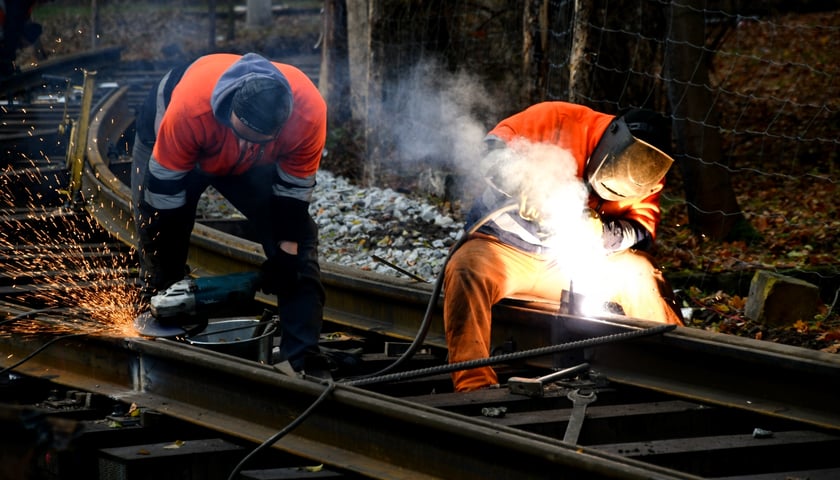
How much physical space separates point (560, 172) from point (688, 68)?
14.1ft

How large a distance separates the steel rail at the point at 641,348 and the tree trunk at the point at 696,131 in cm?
419

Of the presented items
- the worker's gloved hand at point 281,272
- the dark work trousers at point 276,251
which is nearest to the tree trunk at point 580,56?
the dark work trousers at point 276,251

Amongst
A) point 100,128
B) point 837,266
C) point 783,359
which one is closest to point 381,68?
point 100,128

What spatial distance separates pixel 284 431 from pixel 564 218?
213 centimetres

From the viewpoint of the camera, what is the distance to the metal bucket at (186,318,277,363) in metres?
5.42

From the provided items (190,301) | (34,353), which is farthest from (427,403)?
(34,353)

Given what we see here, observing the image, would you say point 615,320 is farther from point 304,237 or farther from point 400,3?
point 400,3

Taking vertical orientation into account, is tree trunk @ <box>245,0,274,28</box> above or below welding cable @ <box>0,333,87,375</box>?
above

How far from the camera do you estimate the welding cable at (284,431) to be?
424cm

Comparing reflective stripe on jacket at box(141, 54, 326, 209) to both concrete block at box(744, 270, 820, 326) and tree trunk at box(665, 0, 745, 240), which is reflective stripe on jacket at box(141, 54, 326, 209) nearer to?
concrete block at box(744, 270, 820, 326)

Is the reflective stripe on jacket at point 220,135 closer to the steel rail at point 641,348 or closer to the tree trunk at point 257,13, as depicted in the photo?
the steel rail at point 641,348

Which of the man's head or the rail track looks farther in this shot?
the man's head

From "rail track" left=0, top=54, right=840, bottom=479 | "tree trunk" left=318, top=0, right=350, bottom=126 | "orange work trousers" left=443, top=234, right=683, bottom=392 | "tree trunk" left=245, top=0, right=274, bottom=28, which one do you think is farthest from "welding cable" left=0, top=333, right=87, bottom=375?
"tree trunk" left=245, top=0, right=274, bottom=28

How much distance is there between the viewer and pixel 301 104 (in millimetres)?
5352
